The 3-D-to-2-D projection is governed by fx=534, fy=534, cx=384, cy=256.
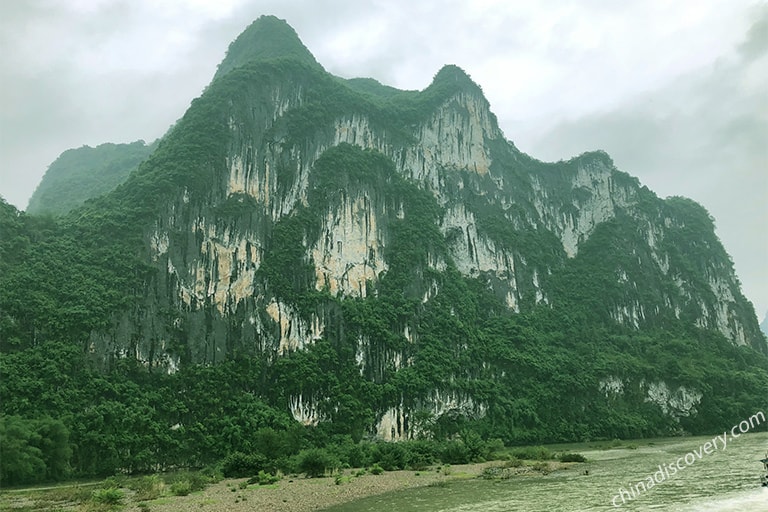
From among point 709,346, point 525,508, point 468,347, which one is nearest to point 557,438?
point 468,347

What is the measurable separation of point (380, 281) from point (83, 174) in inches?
2760

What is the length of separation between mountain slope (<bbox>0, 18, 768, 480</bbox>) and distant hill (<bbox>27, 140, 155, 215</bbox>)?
28705 millimetres

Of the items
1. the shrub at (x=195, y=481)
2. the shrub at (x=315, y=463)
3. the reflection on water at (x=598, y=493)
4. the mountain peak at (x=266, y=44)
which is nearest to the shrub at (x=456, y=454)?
the reflection on water at (x=598, y=493)

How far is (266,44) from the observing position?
92.8 metres

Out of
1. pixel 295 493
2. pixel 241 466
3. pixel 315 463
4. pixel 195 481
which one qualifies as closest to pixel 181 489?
pixel 195 481

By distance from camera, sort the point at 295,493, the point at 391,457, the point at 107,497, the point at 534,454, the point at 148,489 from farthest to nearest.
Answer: the point at 534,454 → the point at 391,457 → the point at 148,489 → the point at 295,493 → the point at 107,497

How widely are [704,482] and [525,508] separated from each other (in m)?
9.20

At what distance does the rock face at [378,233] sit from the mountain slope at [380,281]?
283 millimetres

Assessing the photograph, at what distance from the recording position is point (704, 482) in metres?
22.4

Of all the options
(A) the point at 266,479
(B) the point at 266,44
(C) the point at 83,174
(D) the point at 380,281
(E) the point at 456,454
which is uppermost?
(B) the point at 266,44

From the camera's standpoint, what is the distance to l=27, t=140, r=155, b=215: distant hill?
9300 centimetres

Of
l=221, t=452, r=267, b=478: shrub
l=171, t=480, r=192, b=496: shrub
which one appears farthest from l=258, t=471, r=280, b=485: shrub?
l=171, t=480, r=192, b=496: shrub

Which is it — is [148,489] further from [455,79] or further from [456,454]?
[455,79]

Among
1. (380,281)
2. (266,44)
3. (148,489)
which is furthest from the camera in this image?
(266,44)
